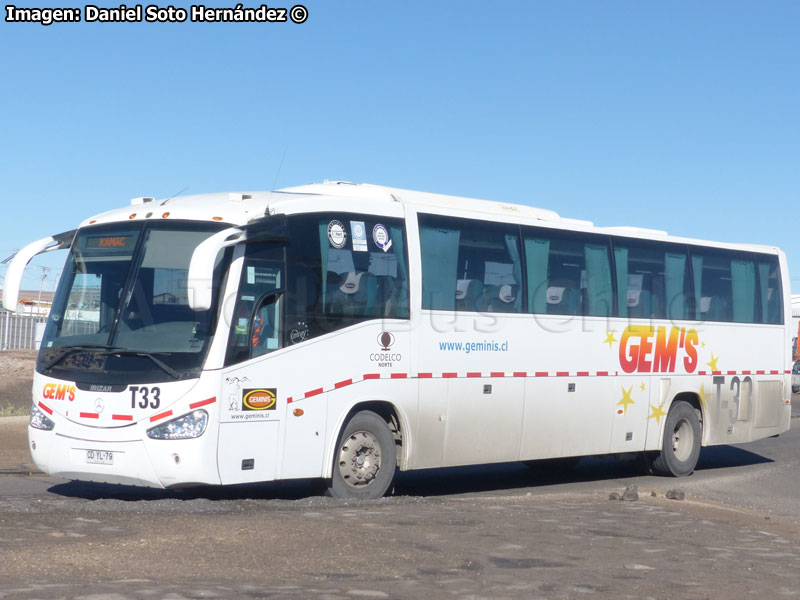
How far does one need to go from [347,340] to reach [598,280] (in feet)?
16.2

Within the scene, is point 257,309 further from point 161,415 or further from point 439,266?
point 439,266

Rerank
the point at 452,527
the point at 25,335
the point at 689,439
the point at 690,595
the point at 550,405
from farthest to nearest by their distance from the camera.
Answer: the point at 25,335
the point at 689,439
the point at 550,405
the point at 452,527
the point at 690,595

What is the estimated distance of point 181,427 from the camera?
36.7 feet

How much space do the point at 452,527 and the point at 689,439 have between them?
881 centimetres

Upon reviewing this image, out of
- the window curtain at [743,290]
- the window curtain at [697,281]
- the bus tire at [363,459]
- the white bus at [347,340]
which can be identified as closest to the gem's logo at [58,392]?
the white bus at [347,340]

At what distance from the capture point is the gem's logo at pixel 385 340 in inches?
516

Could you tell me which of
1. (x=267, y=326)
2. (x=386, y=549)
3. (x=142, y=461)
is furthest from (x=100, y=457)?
(x=386, y=549)

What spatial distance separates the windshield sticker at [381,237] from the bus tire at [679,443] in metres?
6.47

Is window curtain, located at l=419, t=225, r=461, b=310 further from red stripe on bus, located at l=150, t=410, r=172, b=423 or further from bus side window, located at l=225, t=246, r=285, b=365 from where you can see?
red stripe on bus, located at l=150, t=410, r=172, b=423

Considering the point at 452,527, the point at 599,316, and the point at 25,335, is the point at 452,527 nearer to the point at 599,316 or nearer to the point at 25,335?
the point at 599,316

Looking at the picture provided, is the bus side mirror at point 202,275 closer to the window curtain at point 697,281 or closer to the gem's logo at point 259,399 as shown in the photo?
the gem's logo at point 259,399

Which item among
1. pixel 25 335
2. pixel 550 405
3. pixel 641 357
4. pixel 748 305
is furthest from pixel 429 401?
pixel 25 335

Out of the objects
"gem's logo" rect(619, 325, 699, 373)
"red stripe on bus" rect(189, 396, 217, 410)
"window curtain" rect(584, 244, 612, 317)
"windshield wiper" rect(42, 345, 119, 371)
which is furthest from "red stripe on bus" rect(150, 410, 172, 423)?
"gem's logo" rect(619, 325, 699, 373)

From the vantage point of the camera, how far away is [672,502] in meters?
13.4
